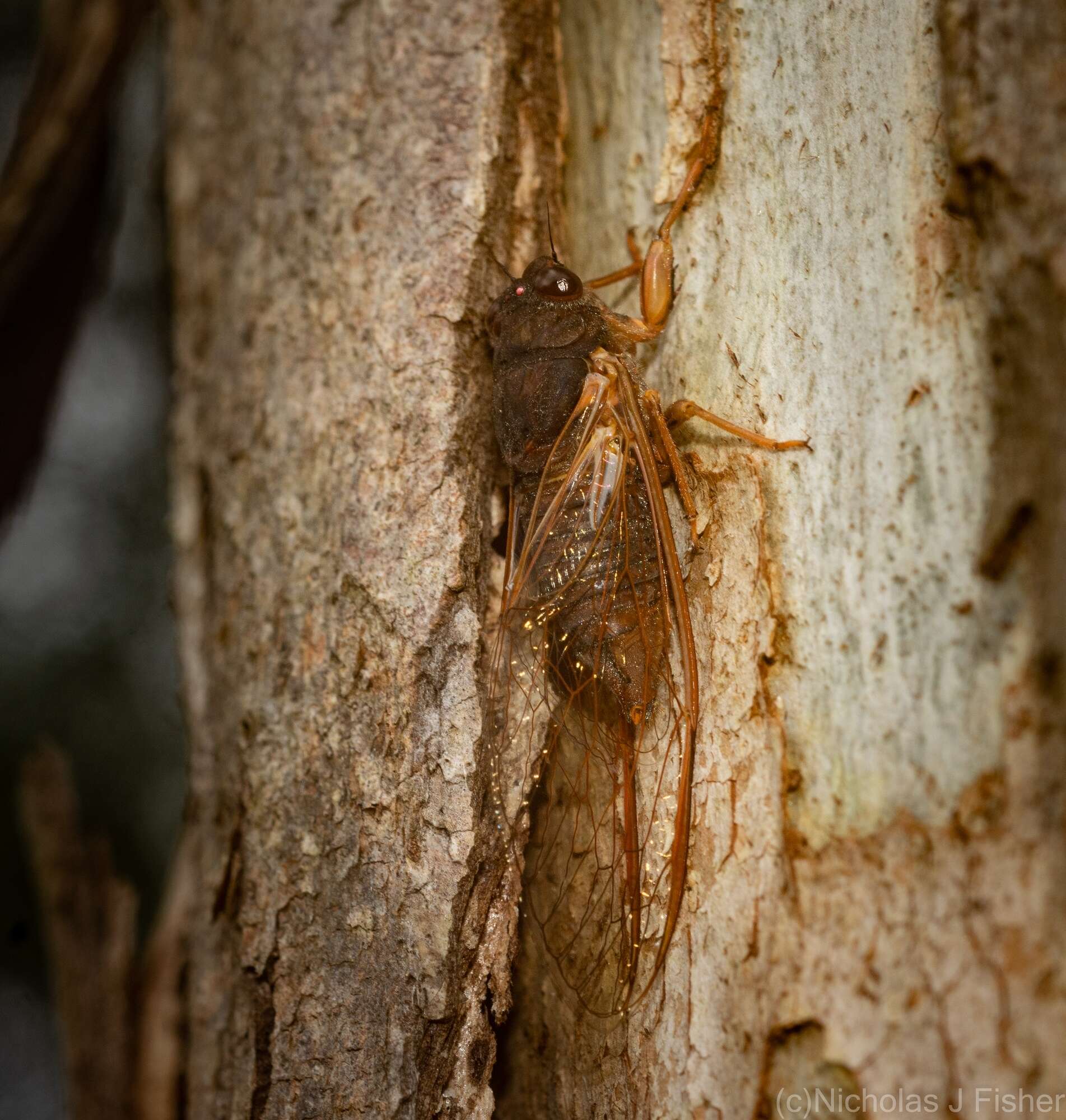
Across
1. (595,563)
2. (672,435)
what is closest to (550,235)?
(672,435)

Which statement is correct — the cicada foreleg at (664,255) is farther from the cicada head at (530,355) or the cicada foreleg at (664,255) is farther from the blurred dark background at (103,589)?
the blurred dark background at (103,589)

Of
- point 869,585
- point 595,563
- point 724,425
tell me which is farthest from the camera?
point 595,563

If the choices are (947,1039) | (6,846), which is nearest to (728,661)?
(947,1039)

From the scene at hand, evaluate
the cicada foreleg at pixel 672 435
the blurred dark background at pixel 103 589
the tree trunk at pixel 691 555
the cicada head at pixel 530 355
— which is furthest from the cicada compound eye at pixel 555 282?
the blurred dark background at pixel 103 589

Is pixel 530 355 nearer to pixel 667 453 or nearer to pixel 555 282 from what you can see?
pixel 555 282

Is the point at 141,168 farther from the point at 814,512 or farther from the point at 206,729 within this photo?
the point at 814,512

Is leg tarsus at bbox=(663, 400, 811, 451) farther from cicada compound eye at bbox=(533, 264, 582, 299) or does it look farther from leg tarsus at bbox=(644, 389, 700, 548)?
cicada compound eye at bbox=(533, 264, 582, 299)
